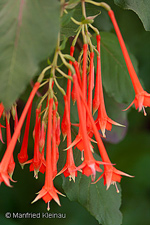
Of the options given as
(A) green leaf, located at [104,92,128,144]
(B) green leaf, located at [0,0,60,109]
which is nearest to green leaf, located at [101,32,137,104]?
(A) green leaf, located at [104,92,128,144]

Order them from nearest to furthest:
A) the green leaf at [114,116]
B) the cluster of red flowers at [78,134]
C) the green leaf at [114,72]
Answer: the cluster of red flowers at [78,134] < the green leaf at [114,72] < the green leaf at [114,116]

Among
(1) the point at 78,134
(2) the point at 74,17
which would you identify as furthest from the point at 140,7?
(1) the point at 78,134

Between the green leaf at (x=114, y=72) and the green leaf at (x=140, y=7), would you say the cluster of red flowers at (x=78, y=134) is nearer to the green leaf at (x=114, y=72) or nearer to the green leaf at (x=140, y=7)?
the green leaf at (x=140, y=7)

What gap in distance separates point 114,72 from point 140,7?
0.38m

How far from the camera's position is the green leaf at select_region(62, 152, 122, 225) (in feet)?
3.15

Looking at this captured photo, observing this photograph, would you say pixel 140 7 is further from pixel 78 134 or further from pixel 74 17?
pixel 78 134

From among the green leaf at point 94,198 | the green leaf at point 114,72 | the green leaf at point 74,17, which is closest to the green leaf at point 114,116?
the green leaf at point 114,72

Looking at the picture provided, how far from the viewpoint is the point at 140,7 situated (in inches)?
32.4

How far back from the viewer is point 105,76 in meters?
1.19

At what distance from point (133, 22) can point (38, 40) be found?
3.59ft

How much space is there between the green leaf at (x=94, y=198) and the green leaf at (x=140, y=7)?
1.61 ft

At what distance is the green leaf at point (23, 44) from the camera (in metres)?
0.49

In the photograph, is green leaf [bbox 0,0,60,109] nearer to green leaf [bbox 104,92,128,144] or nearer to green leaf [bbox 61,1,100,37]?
green leaf [bbox 61,1,100,37]

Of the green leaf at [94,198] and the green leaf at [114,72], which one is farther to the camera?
the green leaf at [114,72]
